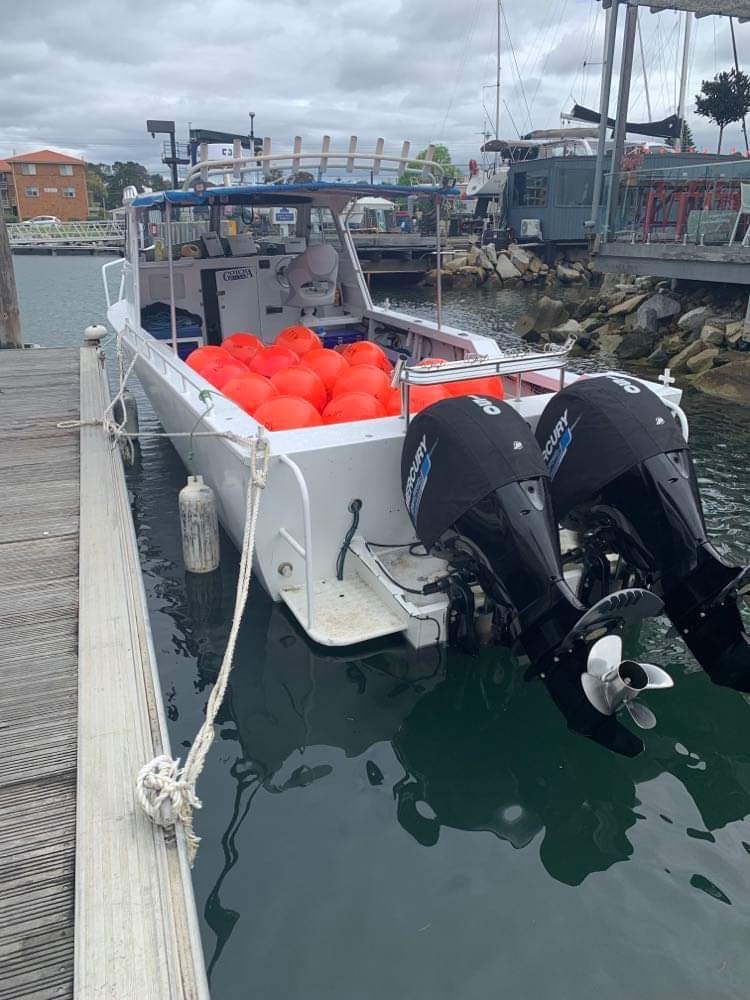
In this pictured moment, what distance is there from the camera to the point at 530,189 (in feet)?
109

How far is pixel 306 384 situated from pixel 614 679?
3.11 m

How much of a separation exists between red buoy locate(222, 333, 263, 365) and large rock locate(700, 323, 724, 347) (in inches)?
357

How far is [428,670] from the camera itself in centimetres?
415

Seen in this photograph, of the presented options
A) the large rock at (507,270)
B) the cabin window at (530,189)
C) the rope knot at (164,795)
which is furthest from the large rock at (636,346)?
the cabin window at (530,189)

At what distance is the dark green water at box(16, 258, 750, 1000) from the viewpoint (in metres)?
2.57

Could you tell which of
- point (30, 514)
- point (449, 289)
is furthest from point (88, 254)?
point (30, 514)

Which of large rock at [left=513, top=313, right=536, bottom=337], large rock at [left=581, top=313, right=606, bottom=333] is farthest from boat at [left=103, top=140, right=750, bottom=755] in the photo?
large rock at [left=513, top=313, right=536, bottom=337]

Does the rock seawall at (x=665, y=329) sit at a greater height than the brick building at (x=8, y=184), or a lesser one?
lesser

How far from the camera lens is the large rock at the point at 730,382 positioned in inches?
434

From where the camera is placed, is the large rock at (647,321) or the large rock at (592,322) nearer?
the large rock at (647,321)

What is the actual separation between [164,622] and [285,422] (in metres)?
1.56

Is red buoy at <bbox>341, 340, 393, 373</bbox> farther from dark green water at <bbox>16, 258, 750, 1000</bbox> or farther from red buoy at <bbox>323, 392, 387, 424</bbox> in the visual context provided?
dark green water at <bbox>16, 258, 750, 1000</bbox>

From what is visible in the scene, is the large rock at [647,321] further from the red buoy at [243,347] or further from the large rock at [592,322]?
the red buoy at [243,347]

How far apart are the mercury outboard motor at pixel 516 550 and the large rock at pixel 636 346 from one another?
11.5m
